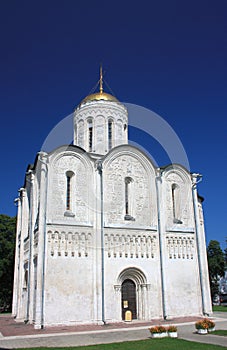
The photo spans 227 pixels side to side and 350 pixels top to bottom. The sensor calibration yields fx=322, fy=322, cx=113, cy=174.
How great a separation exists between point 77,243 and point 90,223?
1466 mm

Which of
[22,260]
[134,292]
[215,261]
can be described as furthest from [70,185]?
[215,261]

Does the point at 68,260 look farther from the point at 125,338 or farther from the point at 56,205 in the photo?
the point at 125,338

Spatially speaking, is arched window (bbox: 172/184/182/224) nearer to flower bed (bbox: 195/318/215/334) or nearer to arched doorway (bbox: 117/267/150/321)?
arched doorway (bbox: 117/267/150/321)

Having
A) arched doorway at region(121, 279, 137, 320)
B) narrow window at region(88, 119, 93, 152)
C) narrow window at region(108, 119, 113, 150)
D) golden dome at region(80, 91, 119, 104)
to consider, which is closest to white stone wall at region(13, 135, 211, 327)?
arched doorway at region(121, 279, 137, 320)

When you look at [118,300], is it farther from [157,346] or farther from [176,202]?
[157,346]

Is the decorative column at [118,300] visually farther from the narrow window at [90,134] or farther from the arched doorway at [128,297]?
the narrow window at [90,134]

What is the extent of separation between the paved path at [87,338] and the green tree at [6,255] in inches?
664

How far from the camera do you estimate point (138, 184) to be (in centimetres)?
2214

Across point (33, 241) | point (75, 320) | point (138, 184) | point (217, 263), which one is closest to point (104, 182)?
point (138, 184)

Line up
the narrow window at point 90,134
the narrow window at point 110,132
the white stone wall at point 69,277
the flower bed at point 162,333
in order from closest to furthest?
the flower bed at point 162,333
the white stone wall at point 69,277
the narrow window at point 110,132
the narrow window at point 90,134

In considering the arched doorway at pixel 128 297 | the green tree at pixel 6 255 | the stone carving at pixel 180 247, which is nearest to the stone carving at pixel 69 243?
the arched doorway at pixel 128 297

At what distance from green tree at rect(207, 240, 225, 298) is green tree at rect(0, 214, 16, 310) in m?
23.2

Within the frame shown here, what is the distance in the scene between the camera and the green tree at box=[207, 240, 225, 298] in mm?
39312

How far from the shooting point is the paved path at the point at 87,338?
11.8 m
